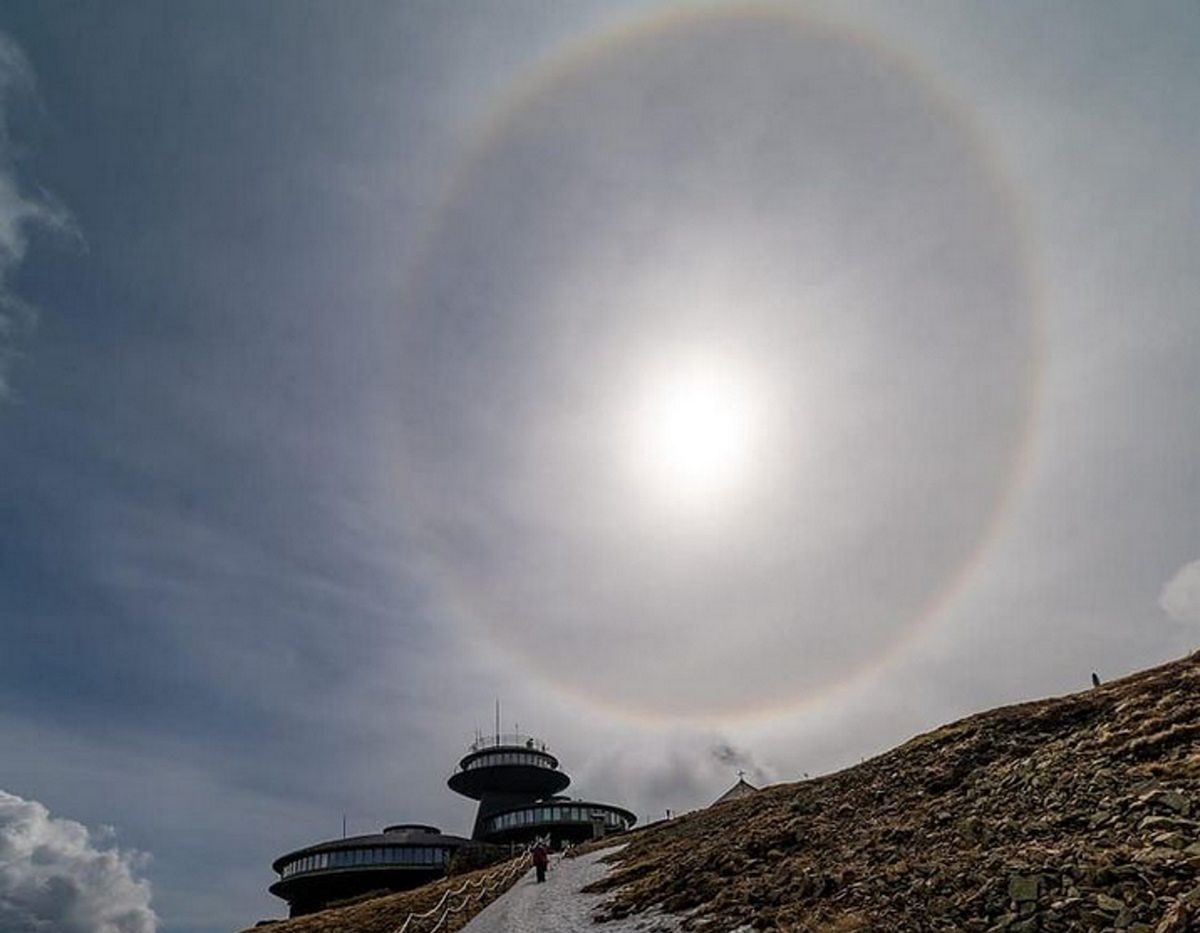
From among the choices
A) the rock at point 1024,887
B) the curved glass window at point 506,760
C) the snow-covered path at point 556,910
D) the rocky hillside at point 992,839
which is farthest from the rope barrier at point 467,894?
the curved glass window at point 506,760

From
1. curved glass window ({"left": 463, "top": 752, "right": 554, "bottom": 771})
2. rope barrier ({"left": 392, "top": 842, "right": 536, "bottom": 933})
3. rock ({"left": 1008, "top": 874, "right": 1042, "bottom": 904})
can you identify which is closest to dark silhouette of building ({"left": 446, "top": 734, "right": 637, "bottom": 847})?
curved glass window ({"left": 463, "top": 752, "right": 554, "bottom": 771})

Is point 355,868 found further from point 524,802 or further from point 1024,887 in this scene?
point 1024,887

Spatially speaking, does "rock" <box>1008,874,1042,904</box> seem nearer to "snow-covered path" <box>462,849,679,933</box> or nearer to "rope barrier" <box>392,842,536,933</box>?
"snow-covered path" <box>462,849,679,933</box>

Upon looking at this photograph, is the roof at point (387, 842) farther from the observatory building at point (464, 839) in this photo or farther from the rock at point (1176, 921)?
the rock at point (1176, 921)

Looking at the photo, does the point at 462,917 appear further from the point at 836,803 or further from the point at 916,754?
the point at 916,754

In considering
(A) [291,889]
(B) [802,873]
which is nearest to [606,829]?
(A) [291,889]
